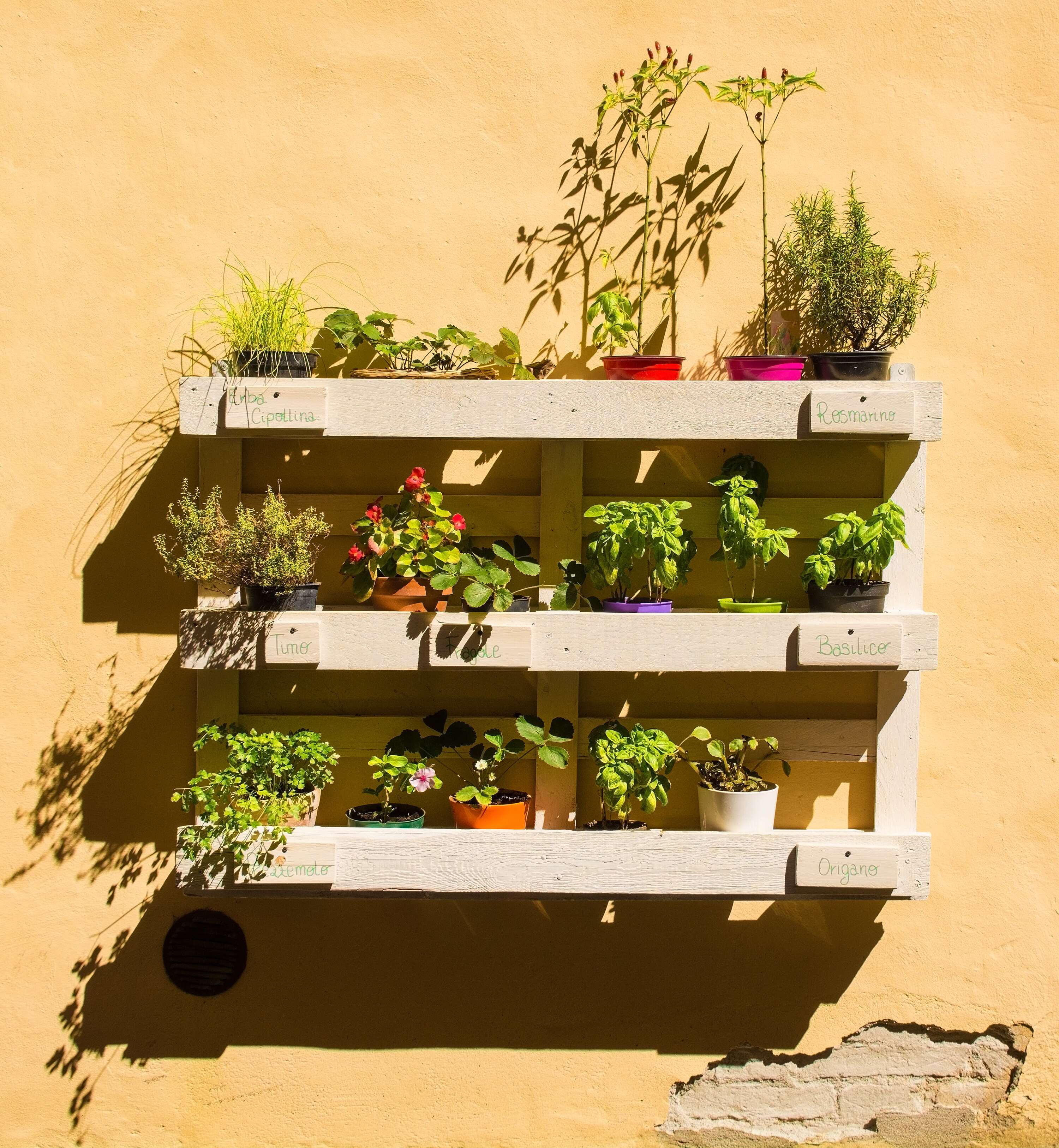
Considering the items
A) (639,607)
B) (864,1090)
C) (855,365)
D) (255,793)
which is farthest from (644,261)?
(864,1090)

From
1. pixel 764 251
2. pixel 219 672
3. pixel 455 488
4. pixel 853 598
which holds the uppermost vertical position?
pixel 764 251

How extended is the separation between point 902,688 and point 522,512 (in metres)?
0.91

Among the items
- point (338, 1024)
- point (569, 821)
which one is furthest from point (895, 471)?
point (338, 1024)

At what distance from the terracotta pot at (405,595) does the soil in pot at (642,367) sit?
57 cm

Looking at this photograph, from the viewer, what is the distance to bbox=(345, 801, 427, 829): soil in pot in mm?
2082

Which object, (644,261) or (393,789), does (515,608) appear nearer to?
(393,789)

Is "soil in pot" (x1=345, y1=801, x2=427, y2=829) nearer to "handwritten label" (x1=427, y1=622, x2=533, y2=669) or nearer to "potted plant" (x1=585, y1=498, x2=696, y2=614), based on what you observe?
"handwritten label" (x1=427, y1=622, x2=533, y2=669)

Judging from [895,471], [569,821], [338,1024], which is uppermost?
[895,471]

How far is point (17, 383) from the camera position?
2248 millimetres

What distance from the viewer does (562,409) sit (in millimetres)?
2033

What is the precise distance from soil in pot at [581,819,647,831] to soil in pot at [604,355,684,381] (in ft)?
3.04

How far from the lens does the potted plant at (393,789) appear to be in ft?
6.75

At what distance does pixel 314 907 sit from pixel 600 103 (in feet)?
6.29

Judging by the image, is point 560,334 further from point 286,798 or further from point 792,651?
point 286,798
